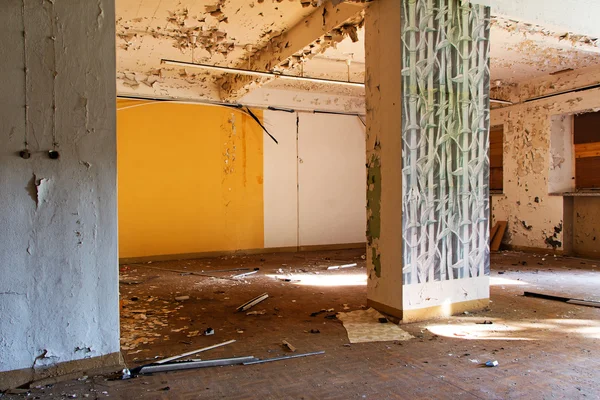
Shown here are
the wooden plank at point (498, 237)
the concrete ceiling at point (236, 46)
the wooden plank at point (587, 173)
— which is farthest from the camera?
the wooden plank at point (498, 237)

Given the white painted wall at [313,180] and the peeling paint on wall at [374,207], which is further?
the white painted wall at [313,180]

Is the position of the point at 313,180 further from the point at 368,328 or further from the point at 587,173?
the point at 368,328

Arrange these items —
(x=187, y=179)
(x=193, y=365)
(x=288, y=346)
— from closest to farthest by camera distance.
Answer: (x=193, y=365)
(x=288, y=346)
(x=187, y=179)

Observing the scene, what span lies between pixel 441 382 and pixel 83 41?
2990 millimetres

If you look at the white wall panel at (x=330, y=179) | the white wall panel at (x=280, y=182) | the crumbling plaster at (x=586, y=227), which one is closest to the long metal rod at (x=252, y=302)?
the white wall panel at (x=280, y=182)

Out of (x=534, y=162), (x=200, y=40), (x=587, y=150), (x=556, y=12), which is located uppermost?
(x=200, y=40)

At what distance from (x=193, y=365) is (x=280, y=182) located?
6.23 metres

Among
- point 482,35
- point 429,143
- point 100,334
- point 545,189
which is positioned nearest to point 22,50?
point 100,334

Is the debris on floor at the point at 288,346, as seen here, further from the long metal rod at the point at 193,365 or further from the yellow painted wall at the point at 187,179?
the yellow painted wall at the point at 187,179

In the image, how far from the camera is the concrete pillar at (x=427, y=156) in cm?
389

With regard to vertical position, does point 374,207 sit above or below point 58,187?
below

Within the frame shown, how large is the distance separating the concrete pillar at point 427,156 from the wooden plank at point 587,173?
15.6 ft

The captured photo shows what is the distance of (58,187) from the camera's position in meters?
2.75

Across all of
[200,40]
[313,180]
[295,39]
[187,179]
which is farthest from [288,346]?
[313,180]
